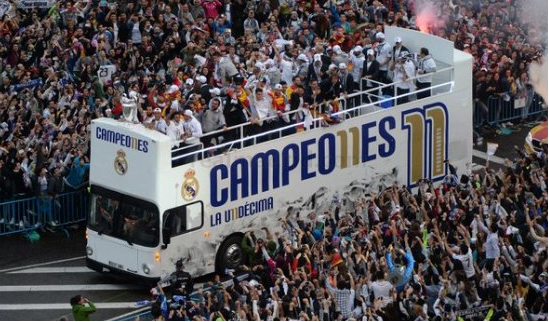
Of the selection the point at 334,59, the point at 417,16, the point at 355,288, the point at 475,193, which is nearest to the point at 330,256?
the point at 355,288

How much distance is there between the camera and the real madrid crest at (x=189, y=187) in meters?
31.4

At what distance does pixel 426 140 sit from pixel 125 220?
689cm

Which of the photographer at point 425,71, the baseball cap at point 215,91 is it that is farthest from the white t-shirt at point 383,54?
the baseball cap at point 215,91

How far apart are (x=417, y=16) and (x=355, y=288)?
48.5 ft

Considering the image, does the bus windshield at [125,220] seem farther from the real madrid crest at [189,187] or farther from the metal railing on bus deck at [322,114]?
the metal railing on bus deck at [322,114]

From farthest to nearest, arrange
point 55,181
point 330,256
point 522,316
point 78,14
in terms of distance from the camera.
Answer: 1. point 78,14
2. point 55,181
3. point 330,256
4. point 522,316

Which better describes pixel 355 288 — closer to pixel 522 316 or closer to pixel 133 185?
pixel 522 316

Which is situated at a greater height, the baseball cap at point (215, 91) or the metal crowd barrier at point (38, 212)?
the baseball cap at point (215, 91)

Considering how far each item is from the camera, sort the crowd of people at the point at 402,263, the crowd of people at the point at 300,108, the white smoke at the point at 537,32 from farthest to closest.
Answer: the white smoke at the point at 537,32 → the crowd of people at the point at 300,108 → the crowd of people at the point at 402,263

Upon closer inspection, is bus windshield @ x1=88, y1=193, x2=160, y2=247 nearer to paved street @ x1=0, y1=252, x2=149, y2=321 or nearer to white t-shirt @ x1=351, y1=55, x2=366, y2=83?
paved street @ x1=0, y1=252, x2=149, y2=321

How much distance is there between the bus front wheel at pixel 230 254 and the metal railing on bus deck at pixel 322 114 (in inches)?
66.3

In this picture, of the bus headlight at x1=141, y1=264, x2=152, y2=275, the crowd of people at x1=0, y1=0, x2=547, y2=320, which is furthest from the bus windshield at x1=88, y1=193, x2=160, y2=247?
the crowd of people at x1=0, y1=0, x2=547, y2=320

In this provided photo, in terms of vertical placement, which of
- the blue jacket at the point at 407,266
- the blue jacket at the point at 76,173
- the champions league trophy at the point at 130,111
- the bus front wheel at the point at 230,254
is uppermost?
the champions league trophy at the point at 130,111

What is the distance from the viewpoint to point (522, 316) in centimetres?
2703
